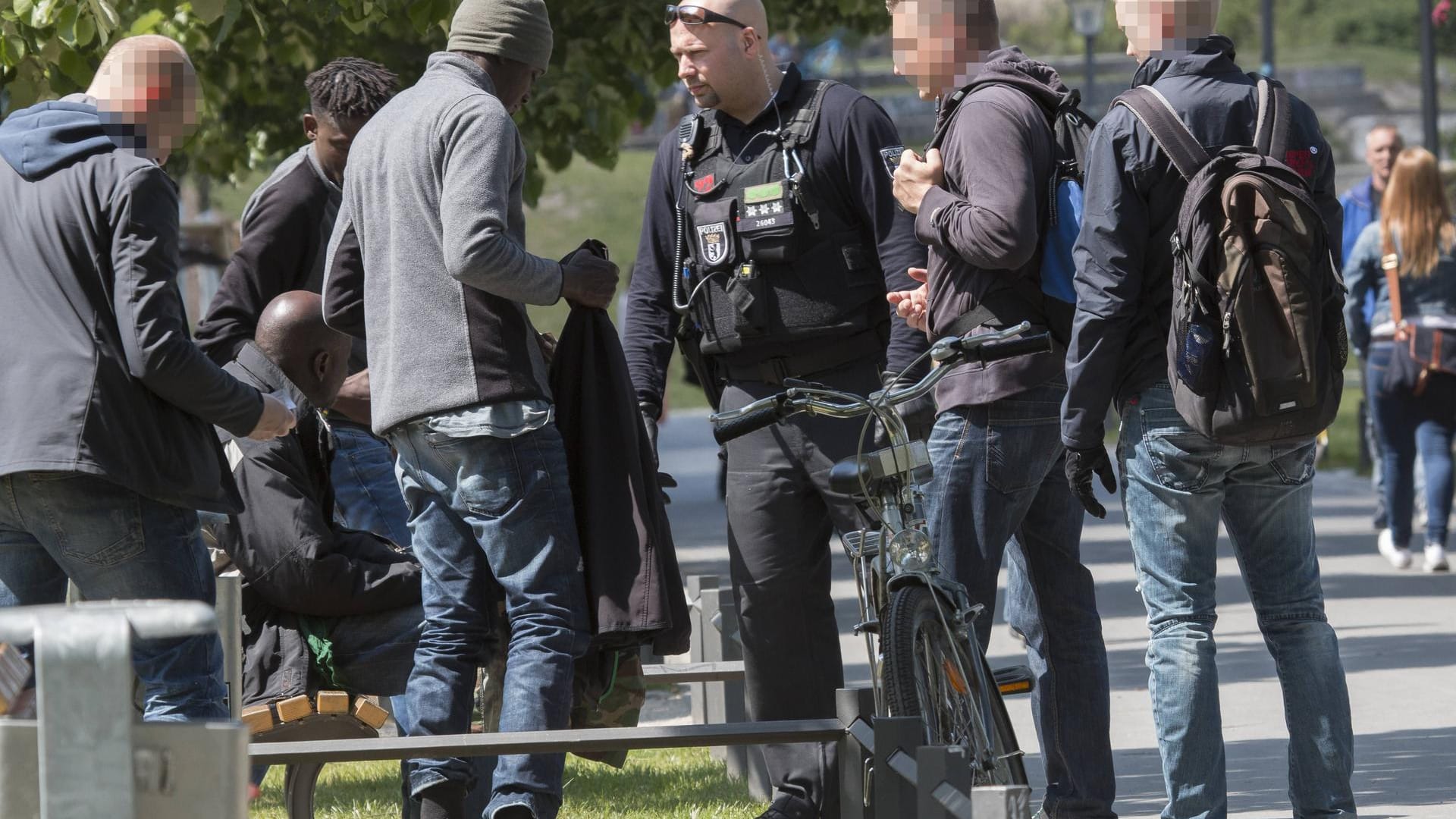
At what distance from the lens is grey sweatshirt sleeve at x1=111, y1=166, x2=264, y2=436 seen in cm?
430

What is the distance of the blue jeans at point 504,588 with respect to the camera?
463 cm

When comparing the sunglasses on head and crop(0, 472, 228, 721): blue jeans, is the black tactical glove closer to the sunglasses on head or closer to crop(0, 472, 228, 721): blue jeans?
the sunglasses on head

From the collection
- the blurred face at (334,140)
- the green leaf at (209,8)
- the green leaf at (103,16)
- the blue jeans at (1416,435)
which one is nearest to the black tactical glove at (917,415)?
the blurred face at (334,140)

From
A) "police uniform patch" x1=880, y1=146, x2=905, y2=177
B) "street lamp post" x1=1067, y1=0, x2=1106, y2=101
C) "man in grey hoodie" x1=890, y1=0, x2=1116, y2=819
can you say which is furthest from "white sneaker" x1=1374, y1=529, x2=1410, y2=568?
"street lamp post" x1=1067, y1=0, x2=1106, y2=101

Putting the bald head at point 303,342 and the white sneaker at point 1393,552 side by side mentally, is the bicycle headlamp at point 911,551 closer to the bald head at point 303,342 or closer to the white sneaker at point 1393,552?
the bald head at point 303,342

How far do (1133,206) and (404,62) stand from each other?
675 cm

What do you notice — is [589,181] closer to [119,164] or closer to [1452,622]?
[1452,622]

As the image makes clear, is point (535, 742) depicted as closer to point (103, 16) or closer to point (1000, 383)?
point (1000, 383)

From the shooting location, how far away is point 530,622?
4.67 m

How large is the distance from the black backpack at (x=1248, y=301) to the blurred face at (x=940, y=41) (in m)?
0.89

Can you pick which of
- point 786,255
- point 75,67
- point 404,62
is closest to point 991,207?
point 786,255

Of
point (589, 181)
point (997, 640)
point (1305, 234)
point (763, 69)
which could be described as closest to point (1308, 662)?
point (1305, 234)

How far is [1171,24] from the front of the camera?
177 inches

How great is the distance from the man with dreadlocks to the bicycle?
2008 millimetres
